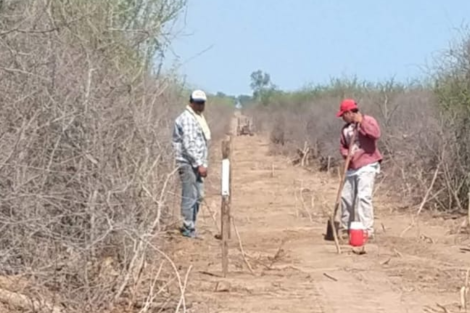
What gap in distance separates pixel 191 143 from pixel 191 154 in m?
0.13

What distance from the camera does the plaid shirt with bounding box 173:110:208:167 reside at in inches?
508

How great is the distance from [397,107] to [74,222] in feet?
58.0

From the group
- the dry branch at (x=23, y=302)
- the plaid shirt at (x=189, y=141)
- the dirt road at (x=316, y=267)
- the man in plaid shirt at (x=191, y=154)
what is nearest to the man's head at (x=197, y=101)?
the man in plaid shirt at (x=191, y=154)

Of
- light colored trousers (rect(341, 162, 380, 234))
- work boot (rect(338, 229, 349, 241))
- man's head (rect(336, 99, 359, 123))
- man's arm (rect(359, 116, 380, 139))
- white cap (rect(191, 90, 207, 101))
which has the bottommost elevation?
work boot (rect(338, 229, 349, 241))

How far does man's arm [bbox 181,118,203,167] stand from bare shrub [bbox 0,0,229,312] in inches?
66.7

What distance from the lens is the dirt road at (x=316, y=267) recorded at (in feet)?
31.5

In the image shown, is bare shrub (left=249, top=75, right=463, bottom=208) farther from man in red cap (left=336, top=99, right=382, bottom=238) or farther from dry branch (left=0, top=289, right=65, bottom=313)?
dry branch (left=0, top=289, right=65, bottom=313)

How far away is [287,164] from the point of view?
33.9m

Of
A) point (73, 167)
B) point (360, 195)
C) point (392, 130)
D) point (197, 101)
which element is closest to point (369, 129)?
point (360, 195)

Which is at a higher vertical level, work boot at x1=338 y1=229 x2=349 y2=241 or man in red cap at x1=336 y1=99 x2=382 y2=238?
man in red cap at x1=336 y1=99 x2=382 y2=238

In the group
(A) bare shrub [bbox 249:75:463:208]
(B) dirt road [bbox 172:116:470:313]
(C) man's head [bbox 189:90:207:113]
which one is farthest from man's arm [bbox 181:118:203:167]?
(A) bare shrub [bbox 249:75:463:208]

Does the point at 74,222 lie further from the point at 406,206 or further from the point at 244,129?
the point at 244,129

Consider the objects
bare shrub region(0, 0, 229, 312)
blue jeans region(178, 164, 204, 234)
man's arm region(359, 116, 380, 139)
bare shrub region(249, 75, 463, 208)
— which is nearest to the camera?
bare shrub region(0, 0, 229, 312)

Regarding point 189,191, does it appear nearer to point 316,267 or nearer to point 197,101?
point 197,101
